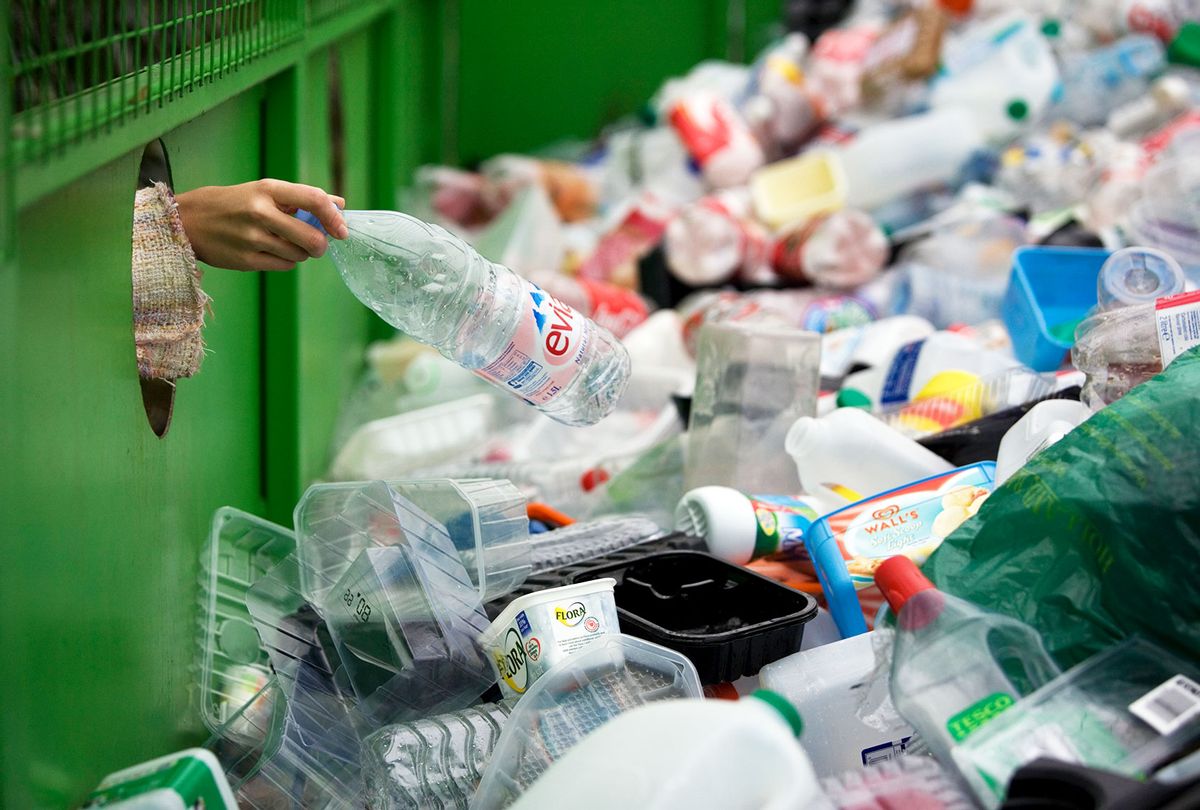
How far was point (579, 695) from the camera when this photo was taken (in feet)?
5.24

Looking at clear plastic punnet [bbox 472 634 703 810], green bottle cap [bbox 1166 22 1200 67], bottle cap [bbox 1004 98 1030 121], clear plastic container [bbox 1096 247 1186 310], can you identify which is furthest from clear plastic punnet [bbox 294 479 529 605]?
green bottle cap [bbox 1166 22 1200 67]

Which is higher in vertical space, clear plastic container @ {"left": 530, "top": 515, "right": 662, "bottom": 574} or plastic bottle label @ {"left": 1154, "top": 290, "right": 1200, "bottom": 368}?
plastic bottle label @ {"left": 1154, "top": 290, "right": 1200, "bottom": 368}

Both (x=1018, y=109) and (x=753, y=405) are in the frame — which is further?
(x=1018, y=109)

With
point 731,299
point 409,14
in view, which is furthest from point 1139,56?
point 409,14

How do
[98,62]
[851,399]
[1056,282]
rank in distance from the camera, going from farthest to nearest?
[1056,282] < [851,399] < [98,62]

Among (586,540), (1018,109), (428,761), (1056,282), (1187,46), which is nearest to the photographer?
(428,761)

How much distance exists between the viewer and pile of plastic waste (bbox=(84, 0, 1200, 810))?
135cm

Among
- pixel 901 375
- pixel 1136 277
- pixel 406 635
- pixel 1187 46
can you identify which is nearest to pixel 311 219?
pixel 406 635

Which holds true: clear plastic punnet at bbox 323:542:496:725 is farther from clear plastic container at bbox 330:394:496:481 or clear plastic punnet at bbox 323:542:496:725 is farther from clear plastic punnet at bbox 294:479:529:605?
clear plastic container at bbox 330:394:496:481

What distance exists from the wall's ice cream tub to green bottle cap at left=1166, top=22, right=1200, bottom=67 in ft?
11.1

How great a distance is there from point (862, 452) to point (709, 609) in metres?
0.48

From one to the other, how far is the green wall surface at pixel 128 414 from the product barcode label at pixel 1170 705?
1209 mm

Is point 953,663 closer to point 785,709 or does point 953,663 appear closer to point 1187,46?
point 785,709

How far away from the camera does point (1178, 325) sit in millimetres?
1851
